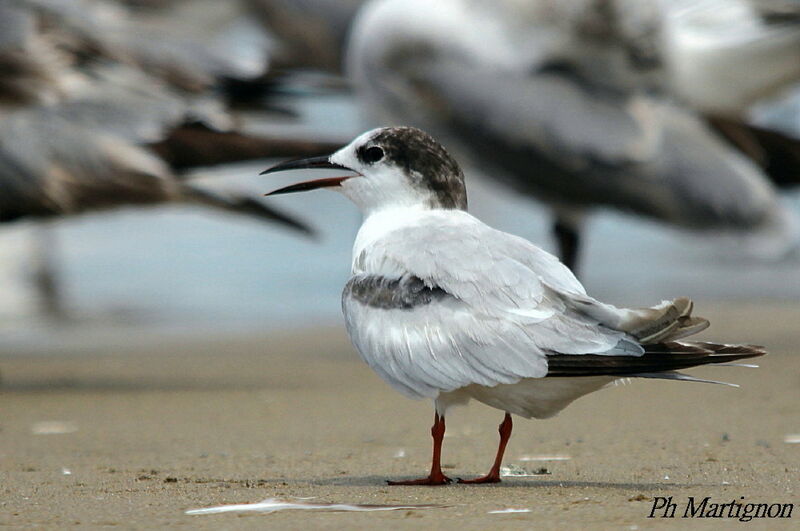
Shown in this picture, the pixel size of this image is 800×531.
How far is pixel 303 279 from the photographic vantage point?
940 cm

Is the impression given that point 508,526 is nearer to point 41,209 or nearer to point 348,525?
point 348,525

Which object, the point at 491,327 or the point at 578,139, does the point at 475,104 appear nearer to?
the point at 578,139

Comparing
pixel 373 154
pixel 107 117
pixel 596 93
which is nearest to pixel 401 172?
pixel 373 154

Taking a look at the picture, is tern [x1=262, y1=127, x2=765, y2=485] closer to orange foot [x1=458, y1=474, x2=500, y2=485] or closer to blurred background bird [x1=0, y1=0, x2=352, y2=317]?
orange foot [x1=458, y1=474, x2=500, y2=485]

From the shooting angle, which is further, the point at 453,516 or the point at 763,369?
the point at 763,369

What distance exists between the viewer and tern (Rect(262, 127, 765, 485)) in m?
2.83

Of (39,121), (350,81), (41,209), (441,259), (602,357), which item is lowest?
(602,357)

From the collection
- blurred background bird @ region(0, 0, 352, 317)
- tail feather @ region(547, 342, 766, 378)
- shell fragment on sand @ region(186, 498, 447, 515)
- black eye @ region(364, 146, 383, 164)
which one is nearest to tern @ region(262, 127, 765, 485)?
tail feather @ region(547, 342, 766, 378)

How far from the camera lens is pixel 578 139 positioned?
19.9ft

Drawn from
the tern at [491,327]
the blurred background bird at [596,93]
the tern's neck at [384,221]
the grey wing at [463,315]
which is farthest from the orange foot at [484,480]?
the blurred background bird at [596,93]

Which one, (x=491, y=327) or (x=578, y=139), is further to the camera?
(x=578, y=139)

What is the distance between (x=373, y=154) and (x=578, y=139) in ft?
8.73

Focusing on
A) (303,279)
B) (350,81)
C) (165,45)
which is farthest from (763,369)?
(303,279)

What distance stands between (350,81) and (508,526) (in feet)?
14.6
